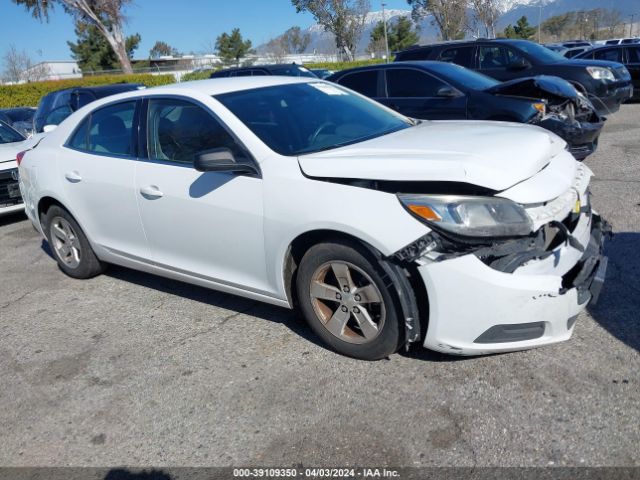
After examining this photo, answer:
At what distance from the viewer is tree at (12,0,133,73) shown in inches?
1588

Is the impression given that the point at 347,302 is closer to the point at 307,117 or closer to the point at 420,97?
the point at 307,117

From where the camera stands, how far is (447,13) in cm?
5072

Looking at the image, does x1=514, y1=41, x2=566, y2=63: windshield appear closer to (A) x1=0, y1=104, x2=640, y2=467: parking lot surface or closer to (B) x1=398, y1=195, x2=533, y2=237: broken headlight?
(A) x1=0, y1=104, x2=640, y2=467: parking lot surface

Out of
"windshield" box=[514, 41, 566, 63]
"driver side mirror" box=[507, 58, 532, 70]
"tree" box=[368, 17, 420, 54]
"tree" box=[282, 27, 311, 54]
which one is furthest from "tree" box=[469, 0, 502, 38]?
"driver side mirror" box=[507, 58, 532, 70]

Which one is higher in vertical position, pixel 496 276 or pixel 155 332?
pixel 496 276

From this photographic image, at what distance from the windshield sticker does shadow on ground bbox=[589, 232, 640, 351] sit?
2.35 meters

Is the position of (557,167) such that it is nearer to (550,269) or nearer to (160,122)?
(550,269)

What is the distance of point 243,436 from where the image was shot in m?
2.95

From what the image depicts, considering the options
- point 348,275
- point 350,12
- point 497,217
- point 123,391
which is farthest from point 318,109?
point 350,12

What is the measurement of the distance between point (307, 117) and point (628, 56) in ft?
44.9

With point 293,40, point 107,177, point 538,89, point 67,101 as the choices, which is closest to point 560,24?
point 293,40

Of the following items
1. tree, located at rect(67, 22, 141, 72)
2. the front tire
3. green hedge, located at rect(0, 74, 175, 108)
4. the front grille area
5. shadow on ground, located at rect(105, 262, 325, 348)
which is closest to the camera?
the front tire

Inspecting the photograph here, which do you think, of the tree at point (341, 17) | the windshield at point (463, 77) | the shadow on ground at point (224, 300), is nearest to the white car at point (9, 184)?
the shadow on ground at point (224, 300)

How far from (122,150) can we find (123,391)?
1.87 metres
